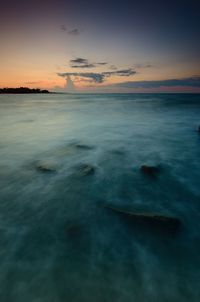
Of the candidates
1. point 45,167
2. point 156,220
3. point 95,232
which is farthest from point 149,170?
point 45,167

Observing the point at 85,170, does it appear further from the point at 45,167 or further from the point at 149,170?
the point at 149,170

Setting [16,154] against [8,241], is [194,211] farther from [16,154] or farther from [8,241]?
[16,154]

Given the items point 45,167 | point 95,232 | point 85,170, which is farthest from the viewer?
point 45,167

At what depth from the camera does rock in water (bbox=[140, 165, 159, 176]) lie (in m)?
6.88

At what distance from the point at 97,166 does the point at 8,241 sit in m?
4.17

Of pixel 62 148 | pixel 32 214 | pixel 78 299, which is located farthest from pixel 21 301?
pixel 62 148

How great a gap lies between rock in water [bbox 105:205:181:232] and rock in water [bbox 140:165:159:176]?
260cm

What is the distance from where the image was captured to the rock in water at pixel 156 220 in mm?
4098

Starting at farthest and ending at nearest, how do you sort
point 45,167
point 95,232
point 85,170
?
1. point 45,167
2. point 85,170
3. point 95,232

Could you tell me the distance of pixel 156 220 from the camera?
414cm

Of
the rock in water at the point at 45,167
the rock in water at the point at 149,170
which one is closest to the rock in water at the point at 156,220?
the rock in water at the point at 149,170

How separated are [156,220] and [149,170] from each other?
122 inches

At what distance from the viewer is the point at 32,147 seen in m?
10.2

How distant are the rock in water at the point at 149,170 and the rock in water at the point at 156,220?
2.60m
